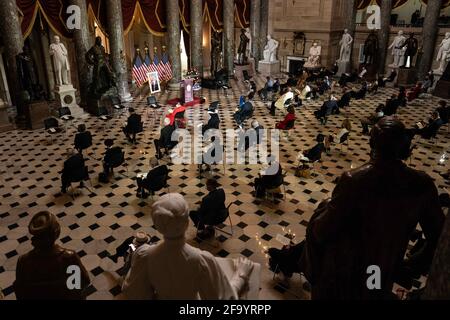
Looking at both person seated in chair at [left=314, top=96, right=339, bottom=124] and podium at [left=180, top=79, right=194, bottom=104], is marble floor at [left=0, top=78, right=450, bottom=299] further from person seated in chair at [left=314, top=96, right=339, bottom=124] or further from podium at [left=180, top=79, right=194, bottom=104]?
podium at [left=180, top=79, right=194, bottom=104]

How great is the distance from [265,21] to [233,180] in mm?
18066

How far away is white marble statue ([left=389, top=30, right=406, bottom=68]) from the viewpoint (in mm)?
19806

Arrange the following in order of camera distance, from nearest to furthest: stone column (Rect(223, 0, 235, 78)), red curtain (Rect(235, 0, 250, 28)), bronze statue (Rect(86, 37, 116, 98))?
1. bronze statue (Rect(86, 37, 116, 98))
2. stone column (Rect(223, 0, 235, 78))
3. red curtain (Rect(235, 0, 250, 28))

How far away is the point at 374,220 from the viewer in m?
2.21

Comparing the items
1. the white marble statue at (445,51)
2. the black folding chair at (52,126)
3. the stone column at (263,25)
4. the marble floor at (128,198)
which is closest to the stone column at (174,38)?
the marble floor at (128,198)

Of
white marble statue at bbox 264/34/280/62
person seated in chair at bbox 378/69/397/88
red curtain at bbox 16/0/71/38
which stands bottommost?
person seated in chair at bbox 378/69/397/88

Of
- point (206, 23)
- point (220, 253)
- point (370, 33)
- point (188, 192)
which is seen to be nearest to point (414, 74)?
point (370, 33)

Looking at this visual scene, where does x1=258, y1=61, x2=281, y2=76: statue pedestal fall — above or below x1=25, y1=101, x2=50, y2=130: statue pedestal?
→ above

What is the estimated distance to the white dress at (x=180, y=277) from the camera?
2029mm

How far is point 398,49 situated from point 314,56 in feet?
15.1

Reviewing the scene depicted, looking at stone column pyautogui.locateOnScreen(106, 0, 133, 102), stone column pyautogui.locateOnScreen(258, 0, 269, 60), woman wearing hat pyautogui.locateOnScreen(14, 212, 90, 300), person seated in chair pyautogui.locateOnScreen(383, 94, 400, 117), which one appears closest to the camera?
woman wearing hat pyautogui.locateOnScreen(14, 212, 90, 300)

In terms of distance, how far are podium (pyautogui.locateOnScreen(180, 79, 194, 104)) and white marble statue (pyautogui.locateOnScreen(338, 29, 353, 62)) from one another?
10.6 m

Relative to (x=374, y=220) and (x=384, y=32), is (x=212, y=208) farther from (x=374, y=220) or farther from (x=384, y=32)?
(x=384, y=32)

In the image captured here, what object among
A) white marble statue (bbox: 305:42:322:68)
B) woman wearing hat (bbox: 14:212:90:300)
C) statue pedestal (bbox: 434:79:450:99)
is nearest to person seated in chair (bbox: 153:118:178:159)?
woman wearing hat (bbox: 14:212:90:300)
